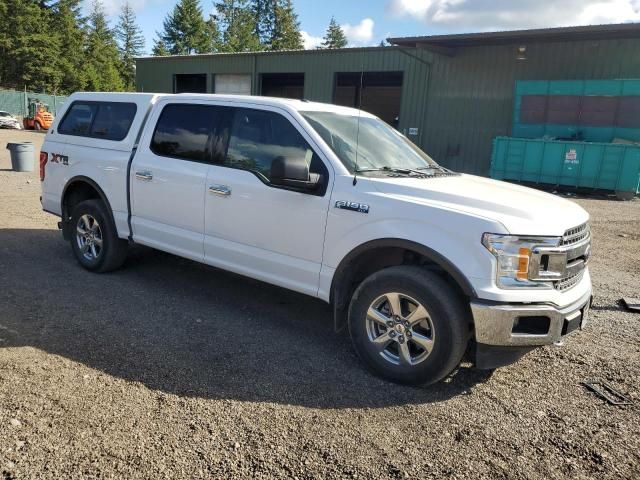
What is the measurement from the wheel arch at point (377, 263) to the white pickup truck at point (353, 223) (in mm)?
12

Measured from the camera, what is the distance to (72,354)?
13.0ft

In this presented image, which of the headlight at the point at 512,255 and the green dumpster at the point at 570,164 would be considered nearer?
the headlight at the point at 512,255

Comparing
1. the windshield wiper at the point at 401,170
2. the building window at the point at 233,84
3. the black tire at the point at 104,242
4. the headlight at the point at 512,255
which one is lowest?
the black tire at the point at 104,242

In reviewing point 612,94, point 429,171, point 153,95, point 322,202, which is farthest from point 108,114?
point 612,94

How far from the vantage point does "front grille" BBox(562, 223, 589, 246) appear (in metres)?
3.55

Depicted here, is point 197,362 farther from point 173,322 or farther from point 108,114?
point 108,114

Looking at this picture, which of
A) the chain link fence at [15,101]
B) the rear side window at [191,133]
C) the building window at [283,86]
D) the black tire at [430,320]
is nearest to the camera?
the black tire at [430,320]

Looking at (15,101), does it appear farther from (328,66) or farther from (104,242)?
(104,242)

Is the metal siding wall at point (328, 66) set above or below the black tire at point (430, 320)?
above

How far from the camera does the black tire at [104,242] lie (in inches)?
229

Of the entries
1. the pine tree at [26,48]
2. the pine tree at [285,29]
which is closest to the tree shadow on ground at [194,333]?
the pine tree at [26,48]

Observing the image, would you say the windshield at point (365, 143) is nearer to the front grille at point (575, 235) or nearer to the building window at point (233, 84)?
the front grille at point (575, 235)

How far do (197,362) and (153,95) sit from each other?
123 inches

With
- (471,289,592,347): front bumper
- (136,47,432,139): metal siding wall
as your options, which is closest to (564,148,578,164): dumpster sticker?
(136,47,432,139): metal siding wall
